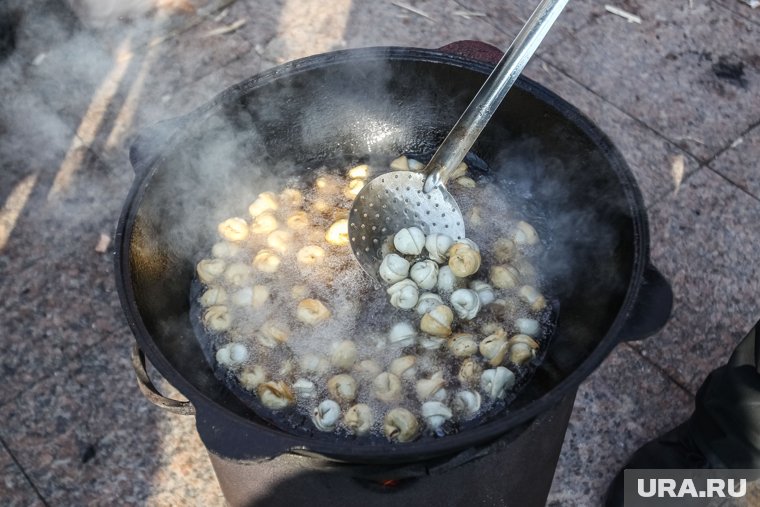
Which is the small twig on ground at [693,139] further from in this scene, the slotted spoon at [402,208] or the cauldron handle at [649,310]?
the cauldron handle at [649,310]

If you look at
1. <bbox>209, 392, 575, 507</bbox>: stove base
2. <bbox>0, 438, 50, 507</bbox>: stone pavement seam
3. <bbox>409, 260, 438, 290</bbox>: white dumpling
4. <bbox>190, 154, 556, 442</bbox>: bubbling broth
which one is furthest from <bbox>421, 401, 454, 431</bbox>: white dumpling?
<bbox>0, 438, 50, 507</bbox>: stone pavement seam

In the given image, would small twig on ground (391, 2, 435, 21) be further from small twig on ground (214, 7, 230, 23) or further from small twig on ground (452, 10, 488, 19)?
small twig on ground (214, 7, 230, 23)

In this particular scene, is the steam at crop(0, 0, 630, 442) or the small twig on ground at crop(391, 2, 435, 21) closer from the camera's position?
the steam at crop(0, 0, 630, 442)

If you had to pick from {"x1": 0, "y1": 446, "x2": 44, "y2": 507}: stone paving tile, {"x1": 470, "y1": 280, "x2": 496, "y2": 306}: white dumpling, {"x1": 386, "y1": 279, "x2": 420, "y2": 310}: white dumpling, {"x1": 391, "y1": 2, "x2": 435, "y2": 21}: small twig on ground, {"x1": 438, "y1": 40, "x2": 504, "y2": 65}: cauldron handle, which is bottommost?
{"x1": 0, "y1": 446, "x2": 44, "y2": 507}: stone paving tile

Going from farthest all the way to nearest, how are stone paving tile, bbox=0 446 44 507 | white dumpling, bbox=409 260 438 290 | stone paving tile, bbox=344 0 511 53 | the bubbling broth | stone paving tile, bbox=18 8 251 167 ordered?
stone paving tile, bbox=344 0 511 53, stone paving tile, bbox=18 8 251 167, stone paving tile, bbox=0 446 44 507, white dumpling, bbox=409 260 438 290, the bubbling broth

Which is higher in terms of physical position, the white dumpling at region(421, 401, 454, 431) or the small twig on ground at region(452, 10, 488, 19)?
the small twig on ground at region(452, 10, 488, 19)

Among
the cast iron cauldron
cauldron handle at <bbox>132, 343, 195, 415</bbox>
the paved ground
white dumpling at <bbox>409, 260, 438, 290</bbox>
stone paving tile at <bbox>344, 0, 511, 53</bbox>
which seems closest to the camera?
the cast iron cauldron

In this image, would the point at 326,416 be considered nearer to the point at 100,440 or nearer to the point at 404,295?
the point at 404,295

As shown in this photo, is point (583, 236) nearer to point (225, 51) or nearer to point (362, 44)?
point (362, 44)

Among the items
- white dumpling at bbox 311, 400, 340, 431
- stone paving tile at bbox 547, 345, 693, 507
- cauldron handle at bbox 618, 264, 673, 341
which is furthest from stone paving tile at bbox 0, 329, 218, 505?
cauldron handle at bbox 618, 264, 673, 341
